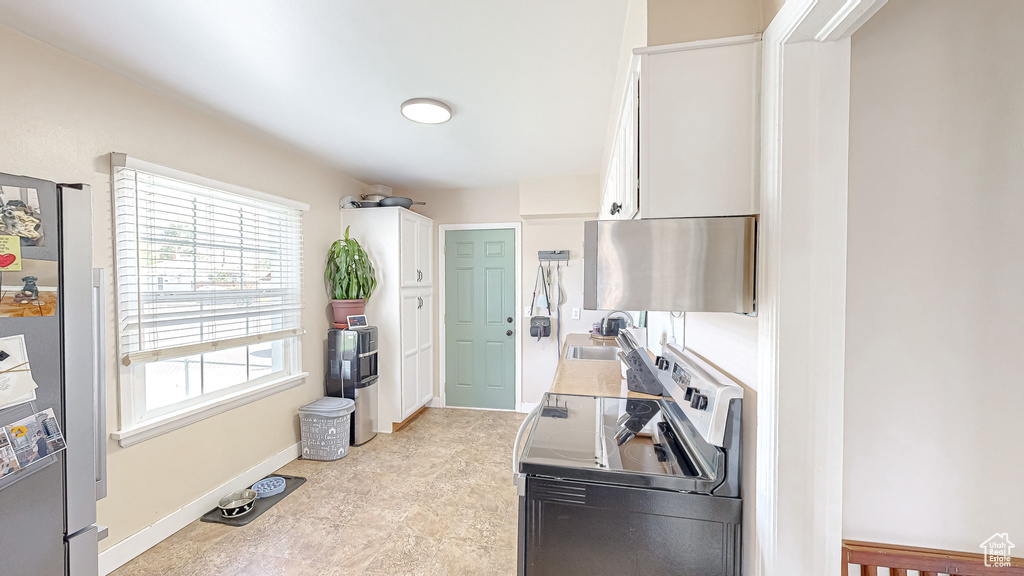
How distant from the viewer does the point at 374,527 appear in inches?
84.3

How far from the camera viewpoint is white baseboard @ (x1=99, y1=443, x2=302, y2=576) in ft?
5.92

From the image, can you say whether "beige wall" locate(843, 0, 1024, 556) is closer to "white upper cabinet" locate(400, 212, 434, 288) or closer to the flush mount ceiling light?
the flush mount ceiling light

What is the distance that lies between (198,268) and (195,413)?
2.79 ft

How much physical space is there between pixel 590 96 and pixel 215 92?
199cm

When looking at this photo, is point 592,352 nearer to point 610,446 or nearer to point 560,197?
point 560,197

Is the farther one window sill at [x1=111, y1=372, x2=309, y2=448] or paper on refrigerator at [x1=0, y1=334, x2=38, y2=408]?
window sill at [x1=111, y1=372, x2=309, y2=448]

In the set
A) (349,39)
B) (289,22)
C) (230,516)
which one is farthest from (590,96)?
(230,516)

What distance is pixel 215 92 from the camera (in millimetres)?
1992

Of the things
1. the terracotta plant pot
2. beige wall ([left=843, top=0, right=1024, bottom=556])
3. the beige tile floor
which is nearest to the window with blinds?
the terracotta plant pot

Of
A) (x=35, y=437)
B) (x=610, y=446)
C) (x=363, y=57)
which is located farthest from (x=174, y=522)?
(x=363, y=57)

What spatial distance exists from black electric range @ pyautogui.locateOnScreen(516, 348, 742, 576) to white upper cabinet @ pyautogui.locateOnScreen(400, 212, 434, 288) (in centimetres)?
275

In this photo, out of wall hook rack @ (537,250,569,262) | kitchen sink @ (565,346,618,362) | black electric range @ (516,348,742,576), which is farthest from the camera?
wall hook rack @ (537,250,569,262)

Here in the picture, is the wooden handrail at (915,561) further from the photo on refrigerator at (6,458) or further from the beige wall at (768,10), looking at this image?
the photo on refrigerator at (6,458)

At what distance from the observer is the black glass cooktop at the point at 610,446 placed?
102 cm
